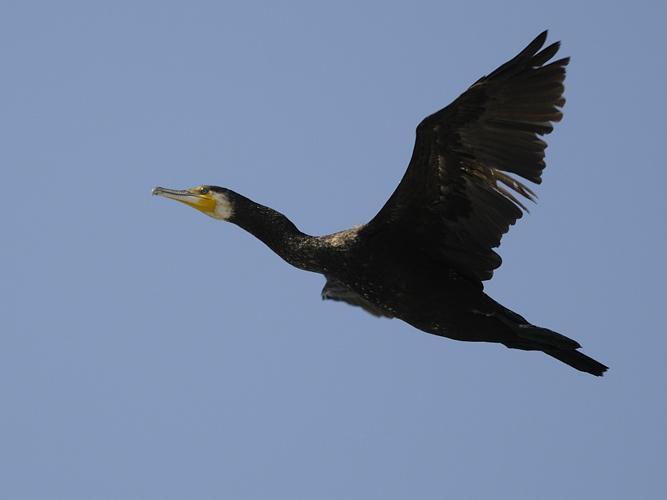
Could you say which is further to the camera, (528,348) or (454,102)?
(528,348)

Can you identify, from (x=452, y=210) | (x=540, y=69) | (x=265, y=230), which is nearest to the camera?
(x=540, y=69)

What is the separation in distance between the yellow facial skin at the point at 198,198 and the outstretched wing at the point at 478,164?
154 centimetres

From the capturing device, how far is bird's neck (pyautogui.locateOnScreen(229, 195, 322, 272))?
33.6 feet

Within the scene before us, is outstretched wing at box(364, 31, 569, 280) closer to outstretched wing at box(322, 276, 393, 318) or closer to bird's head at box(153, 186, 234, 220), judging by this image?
bird's head at box(153, 186, 234, 220)

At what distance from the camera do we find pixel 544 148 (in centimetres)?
931

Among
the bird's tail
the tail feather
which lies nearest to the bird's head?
the bird's tail

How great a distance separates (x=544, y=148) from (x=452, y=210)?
2.95 ft

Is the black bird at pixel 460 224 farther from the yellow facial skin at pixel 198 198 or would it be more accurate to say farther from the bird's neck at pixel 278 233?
the yellow facial skin at pixel 198 198

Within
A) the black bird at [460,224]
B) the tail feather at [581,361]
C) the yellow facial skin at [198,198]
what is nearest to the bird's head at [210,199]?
the yellow facial skin at [198,198]

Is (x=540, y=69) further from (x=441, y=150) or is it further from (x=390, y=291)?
(x=390, y=291)

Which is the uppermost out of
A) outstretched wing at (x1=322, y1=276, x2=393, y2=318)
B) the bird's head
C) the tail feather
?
the bird's head

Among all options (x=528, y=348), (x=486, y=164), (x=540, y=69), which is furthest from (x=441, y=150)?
(x=528, y=348)

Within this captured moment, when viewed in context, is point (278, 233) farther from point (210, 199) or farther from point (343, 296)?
point (343, 296)

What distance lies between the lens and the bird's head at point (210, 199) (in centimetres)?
1064
